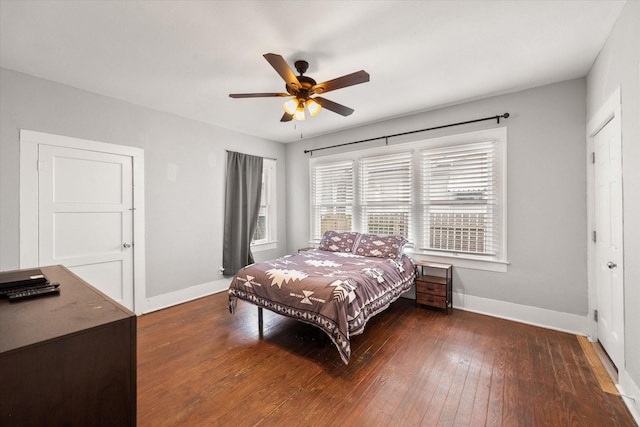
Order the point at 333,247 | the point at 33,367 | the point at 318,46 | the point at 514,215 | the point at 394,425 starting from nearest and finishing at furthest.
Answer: the point at 33,367 < the point at 394,425 < the point at 318,46 < the point at 514,215 < the point at 333,247

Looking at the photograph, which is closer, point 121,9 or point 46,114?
point 121,9

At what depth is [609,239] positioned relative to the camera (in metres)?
2.35

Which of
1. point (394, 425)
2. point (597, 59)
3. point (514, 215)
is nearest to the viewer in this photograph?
point (394, 425)

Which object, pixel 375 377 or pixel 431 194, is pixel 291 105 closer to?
pixel 431 194

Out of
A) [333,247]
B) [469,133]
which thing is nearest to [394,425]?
[333,247]

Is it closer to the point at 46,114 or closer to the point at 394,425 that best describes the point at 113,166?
the point at 46,114

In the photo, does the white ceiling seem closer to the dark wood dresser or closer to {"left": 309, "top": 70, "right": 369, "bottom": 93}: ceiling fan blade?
{"left": 309, "top": 70, "right": 369, "bottom": 93}: ceiling fan blade

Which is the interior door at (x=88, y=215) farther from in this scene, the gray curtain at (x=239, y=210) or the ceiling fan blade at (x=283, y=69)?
the ceiling fan blade at (x=283, y=69)

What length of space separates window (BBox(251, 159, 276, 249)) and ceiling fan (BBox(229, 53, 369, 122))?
2.71m

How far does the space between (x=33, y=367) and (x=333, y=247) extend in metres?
3.72

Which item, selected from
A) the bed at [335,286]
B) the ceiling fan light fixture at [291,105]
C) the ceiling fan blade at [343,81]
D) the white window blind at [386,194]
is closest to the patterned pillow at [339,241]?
the bed at [335,286]

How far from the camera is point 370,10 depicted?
1.90 metres

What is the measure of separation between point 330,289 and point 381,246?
1581 millimetres

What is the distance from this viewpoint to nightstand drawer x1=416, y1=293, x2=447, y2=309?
3438 mm
